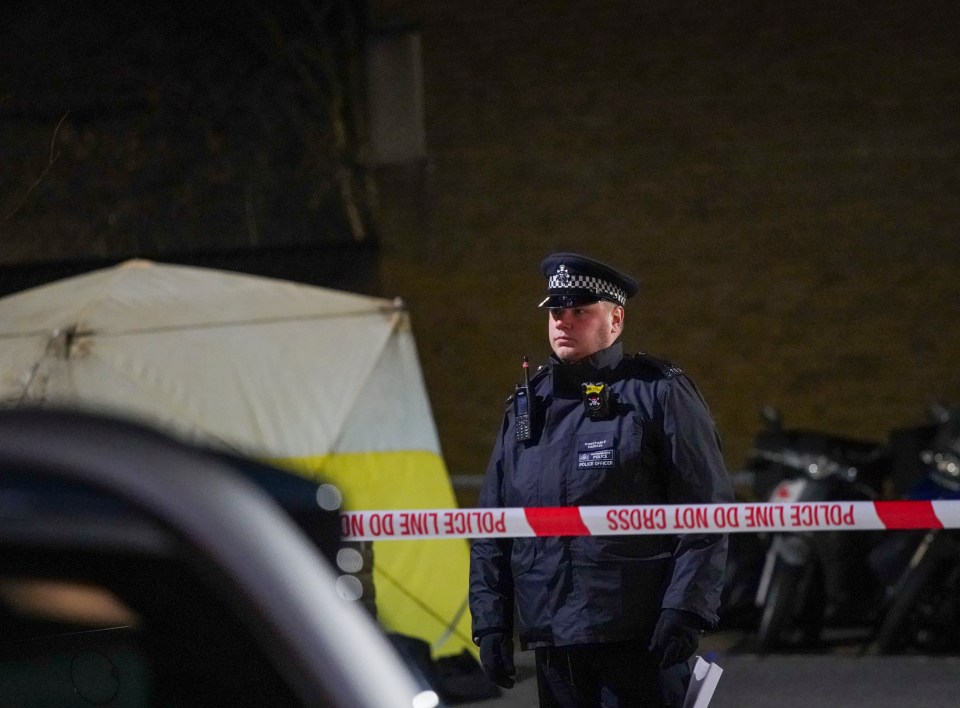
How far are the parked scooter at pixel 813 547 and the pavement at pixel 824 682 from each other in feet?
0.70

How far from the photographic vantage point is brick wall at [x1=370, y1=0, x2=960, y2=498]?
1016cm

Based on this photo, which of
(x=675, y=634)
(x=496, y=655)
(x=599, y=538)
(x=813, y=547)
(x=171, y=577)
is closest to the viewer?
(x=171, y=577)

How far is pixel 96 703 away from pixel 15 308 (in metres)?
5.64

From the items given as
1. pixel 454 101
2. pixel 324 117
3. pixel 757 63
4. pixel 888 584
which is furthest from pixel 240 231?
pixel 888 584

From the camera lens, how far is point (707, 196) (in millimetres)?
10508

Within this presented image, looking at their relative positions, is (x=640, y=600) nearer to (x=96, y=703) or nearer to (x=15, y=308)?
(x=96, y=703)

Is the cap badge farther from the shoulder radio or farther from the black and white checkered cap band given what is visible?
the shoulder radio

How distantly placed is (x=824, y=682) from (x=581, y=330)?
391cm

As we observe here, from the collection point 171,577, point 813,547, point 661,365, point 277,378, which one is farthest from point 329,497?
point 813,547

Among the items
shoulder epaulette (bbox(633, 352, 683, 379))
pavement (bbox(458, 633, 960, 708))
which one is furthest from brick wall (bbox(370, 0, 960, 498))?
shoulder epaulette (bbox(633, 352, 683, 379))

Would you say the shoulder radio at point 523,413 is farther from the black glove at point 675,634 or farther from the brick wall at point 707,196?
the brick wall at point 707,196

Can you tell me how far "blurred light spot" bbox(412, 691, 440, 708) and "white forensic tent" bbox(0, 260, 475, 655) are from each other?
16.0ft

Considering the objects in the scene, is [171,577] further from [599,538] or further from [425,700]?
[599,538]

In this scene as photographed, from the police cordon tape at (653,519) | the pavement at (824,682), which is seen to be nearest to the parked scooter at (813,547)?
the pavement at (824,682)
